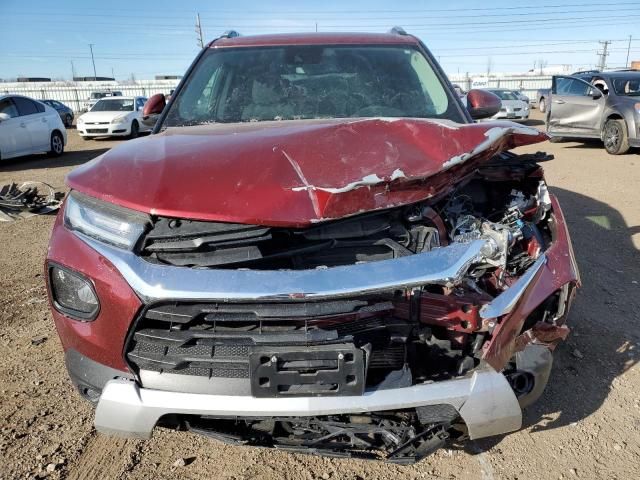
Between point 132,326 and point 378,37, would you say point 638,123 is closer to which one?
point 378,37

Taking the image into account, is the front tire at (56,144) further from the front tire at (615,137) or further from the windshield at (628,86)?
the windshield at (628,86)

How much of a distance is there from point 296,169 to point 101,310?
0.86m

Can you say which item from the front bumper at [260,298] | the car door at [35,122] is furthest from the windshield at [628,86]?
the car door at [35,122]

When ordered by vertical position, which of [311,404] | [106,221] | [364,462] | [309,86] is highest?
[309,86]

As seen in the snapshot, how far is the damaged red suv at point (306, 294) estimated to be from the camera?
5.52 ft

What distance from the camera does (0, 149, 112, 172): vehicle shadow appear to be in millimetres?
11806

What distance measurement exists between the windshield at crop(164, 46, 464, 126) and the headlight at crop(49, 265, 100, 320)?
148cm

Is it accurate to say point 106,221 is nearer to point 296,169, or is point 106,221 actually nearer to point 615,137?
point 296,169

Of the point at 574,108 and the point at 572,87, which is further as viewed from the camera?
the point at 572,87

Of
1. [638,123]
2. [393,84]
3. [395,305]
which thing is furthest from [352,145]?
[638,123]

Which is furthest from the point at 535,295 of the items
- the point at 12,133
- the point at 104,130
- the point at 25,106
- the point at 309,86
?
the point at 104,130

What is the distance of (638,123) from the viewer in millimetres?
10078

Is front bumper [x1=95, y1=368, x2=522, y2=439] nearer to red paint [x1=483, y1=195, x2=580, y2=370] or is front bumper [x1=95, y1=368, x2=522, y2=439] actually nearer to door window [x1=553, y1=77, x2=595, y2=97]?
red paint [x1=483, y1=195, x2=580, y2=370]

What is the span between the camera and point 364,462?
234 centimetres
